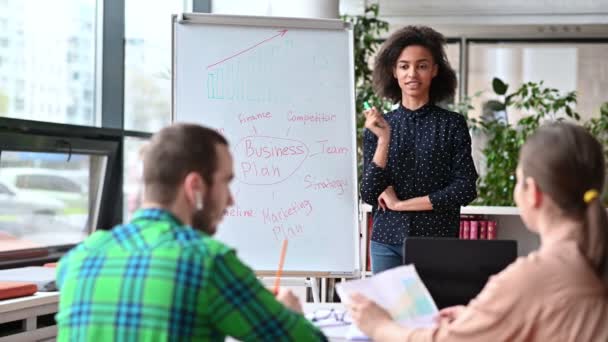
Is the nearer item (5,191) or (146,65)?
(5,191)

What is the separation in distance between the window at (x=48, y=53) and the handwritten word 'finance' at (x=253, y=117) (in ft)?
3.63

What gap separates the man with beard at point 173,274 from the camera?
1.33 m

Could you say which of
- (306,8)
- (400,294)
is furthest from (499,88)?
(400,294)

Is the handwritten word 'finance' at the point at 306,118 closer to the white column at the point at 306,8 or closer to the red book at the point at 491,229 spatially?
the white column at the point at 306,8

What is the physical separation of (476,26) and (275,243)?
5.66 meters

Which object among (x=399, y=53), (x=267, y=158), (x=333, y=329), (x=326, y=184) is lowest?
(x=333, y=329)

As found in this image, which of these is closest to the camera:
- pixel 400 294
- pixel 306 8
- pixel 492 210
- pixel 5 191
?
pixel 400 294

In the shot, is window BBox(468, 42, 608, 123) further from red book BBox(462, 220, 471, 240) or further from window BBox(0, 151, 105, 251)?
window BBox(0, 151, 105, 251)

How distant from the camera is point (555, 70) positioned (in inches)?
328

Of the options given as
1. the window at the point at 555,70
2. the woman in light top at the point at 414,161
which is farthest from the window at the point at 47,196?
the window at the point at 555,70

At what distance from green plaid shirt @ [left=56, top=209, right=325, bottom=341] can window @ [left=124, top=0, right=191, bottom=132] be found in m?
3.09

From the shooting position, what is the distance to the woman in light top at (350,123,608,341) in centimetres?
141

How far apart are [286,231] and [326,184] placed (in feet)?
0.80

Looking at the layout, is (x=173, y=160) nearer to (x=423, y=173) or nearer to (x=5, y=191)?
(x=423, y=173)
